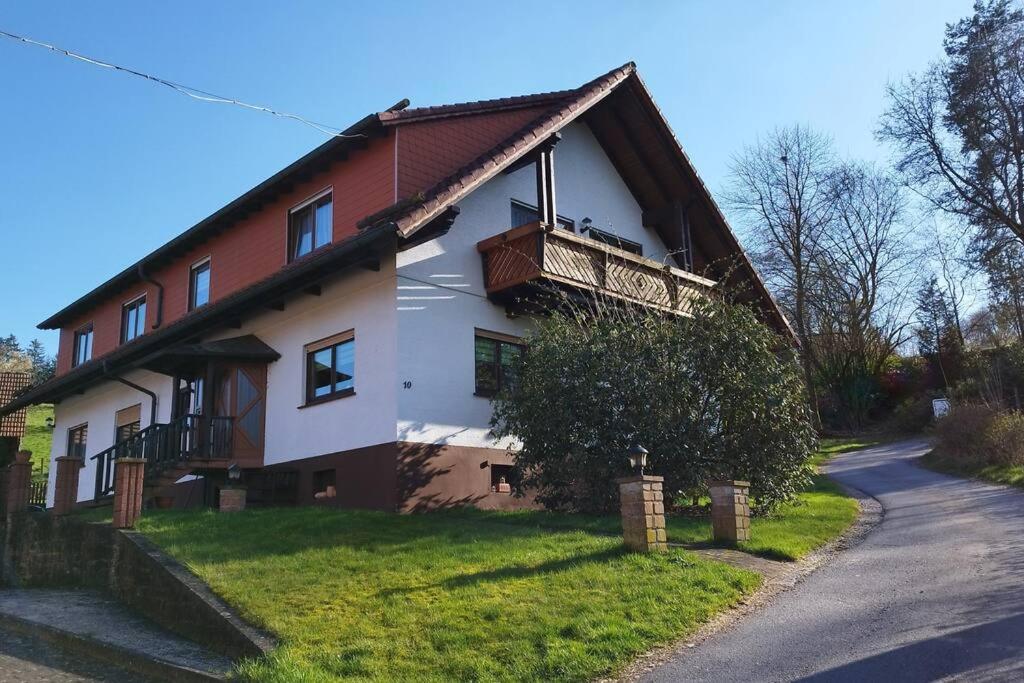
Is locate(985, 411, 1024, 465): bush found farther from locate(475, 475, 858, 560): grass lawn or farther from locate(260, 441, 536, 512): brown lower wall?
locate(260, 441, 536, 512): brown lower wall

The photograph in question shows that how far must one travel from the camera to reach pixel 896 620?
24.5 feet

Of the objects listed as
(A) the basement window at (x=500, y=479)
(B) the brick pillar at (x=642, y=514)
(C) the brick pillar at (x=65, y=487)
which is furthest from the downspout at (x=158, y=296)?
(B) the brick pillar at (x=642, y=514)

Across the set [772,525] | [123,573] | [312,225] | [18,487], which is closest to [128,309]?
[18,487]

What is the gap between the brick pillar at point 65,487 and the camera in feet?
48.3

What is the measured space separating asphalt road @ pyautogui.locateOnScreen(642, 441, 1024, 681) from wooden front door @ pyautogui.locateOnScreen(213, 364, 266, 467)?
10652 mm

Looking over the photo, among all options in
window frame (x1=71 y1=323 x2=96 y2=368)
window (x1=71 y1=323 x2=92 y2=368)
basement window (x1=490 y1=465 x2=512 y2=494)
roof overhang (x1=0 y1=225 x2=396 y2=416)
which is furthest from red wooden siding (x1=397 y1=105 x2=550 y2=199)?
window (x1=71 y1=323 x2=92 y2=368)

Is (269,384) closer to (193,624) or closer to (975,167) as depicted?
(193,624)

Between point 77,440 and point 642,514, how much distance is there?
20273 mm

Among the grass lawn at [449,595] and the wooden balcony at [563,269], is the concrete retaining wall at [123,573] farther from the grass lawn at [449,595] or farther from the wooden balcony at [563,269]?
the wooden balcony at [563,269]

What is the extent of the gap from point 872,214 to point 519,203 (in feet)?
84.1

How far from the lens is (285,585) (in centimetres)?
881

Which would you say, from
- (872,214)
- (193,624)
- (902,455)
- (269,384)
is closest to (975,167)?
(902,455)

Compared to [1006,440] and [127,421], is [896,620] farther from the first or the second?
[127,421]

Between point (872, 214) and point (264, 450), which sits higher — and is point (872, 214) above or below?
above
